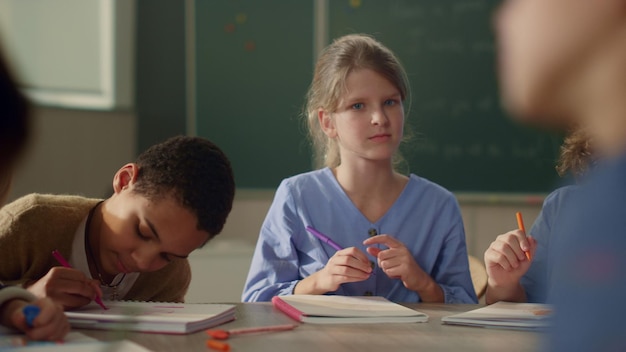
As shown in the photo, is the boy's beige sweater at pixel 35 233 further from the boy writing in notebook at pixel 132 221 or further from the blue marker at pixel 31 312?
the blue marker at pixel 31 312

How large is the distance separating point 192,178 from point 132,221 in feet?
0.49

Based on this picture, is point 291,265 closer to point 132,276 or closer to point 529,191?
point 132,276

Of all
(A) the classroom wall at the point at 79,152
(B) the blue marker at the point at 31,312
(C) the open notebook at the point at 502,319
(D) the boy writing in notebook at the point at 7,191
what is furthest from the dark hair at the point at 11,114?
(A) the classroom wall at the point at 79,152

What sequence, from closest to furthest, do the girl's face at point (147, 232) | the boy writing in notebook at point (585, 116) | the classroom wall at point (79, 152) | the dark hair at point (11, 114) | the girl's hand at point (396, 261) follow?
the boy writing in notebook at point (585, 116), the dark hair at point (11, 114), the girl's face at point (147, 232), the girl's hand at point (396, 261), the classroom wall at point (79, 152)

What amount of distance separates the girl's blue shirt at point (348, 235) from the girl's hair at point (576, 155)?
336mm

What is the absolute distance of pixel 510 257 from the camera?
1.66 metres

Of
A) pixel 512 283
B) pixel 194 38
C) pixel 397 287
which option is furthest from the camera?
pixel 194 38

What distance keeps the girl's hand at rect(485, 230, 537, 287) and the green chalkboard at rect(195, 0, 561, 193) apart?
1.84 metres

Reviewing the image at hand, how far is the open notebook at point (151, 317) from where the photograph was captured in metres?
1.26

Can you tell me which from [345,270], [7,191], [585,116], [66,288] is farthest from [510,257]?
[585,116]

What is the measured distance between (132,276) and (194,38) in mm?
1954

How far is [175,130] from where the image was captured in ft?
11.6

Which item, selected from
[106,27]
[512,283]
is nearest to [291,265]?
[512,283]

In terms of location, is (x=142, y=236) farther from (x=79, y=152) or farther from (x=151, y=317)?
(x=79, y=152)
